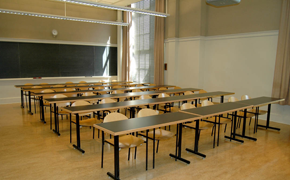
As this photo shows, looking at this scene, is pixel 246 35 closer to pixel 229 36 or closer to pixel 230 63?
pixel 229 36

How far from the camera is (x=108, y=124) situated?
2908mm

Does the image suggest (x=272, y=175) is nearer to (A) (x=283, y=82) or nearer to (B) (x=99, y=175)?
(B) (x=99, y=175)

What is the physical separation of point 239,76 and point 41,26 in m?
8.10

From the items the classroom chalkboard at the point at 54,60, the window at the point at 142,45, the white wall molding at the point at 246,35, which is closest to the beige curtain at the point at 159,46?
the window at the point at 142,45

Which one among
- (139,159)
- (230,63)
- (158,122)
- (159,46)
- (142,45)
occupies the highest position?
(142,45)

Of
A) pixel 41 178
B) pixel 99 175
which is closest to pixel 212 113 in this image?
pixel 99 175

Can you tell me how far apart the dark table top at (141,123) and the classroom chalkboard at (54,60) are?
7.42 metres

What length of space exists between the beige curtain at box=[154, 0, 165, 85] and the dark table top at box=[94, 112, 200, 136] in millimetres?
5572

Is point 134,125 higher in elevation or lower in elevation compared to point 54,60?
lower

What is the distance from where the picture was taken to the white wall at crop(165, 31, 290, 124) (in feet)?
20.7

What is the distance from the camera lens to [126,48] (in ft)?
35.8

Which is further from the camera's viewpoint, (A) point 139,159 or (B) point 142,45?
(B) point 142,45

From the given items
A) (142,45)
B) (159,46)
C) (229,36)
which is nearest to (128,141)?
(229,36)

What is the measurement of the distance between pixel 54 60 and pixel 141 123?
309 inches
